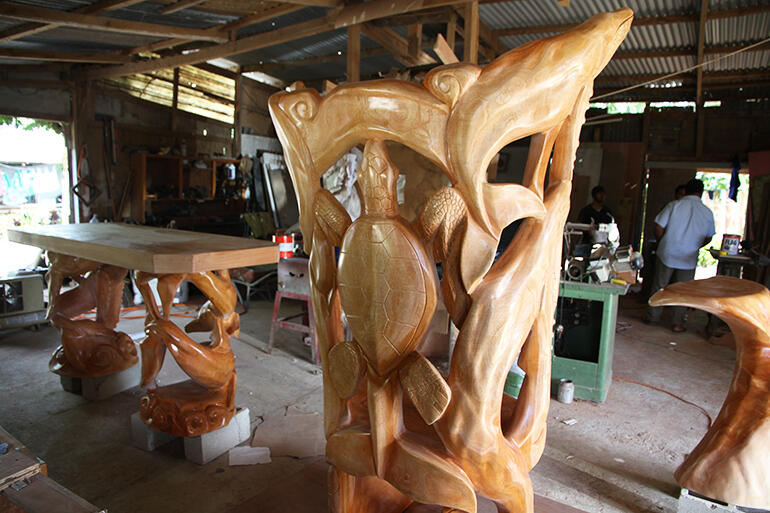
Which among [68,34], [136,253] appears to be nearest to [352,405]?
[136,253]

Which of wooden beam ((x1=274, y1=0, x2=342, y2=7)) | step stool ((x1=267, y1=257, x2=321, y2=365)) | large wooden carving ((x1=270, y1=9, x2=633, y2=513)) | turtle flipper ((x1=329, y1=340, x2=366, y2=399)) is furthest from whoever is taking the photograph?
step stool ((x1=267, y1=257, x2=321, y2=365))

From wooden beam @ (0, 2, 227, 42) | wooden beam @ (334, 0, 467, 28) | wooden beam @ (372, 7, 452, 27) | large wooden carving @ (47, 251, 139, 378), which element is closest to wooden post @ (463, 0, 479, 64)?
wooden beam @ (334, 0, 467, 28)

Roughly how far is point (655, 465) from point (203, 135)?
801 centimetres

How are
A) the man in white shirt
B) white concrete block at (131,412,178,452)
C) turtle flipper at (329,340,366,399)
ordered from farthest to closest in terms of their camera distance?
the man in white shirt < white concrete block at (131,412,178,452) < turtle flipper at (329,340,366,399)

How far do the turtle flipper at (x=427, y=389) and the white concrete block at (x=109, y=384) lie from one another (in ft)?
9.58

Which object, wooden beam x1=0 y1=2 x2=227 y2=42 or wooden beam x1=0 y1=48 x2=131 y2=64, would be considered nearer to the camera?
wooden beam x1=0 y1=2 x2=227 y2=42

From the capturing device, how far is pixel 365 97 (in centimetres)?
102

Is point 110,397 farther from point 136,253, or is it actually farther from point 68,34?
point 68,34

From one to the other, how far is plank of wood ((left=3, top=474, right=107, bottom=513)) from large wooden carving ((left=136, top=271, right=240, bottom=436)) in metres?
1.16

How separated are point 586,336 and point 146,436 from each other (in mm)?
2852

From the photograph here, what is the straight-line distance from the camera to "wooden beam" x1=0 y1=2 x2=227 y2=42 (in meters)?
3.45

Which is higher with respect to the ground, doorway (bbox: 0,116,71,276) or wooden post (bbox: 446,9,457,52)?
wooden post (bbox: 446,9,457,52)

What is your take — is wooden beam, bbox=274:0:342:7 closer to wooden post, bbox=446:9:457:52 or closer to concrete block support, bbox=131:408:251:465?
wooden post, bbox=446:9:457:52

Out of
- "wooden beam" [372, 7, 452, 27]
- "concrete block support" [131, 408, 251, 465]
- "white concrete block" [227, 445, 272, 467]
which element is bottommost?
"white concrete block" [227, 445, 272, 467]
